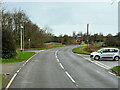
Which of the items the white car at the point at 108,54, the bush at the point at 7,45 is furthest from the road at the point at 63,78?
the white car at the point at 108,54

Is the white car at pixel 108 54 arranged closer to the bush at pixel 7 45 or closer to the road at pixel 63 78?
the road at pixel 63 78

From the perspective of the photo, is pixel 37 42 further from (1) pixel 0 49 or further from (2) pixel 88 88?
(2) pixel 88 88

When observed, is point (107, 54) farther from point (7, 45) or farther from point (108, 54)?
point (7, 45)

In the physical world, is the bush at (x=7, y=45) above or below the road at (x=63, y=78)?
above

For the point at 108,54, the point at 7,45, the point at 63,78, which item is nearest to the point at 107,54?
the point at 108,54

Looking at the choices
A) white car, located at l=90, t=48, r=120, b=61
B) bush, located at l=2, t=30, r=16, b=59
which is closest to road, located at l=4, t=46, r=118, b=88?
bush, located at l=2, t=30, r=16, b=59

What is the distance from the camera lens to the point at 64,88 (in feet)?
29.2

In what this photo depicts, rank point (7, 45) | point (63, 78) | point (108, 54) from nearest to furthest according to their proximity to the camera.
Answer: point (63, 78) < point (7, 45) < point (108, 54)

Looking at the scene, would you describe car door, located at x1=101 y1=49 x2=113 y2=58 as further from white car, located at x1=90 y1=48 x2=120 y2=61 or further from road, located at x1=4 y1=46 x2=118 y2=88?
road, located at x1=4 y1=46 x2=118 y2=88

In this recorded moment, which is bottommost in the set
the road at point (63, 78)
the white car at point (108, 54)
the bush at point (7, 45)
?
the road at point (63, 78)

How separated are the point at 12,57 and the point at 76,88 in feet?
51.0

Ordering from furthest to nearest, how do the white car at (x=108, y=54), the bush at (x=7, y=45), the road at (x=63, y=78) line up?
the white car at (x=108, y=54), the bush at (x=7, y=45), the road at (x=63, y=78)

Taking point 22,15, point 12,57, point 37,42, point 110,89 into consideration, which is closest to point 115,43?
point 37,42

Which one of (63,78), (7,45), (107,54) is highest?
(7,45)
